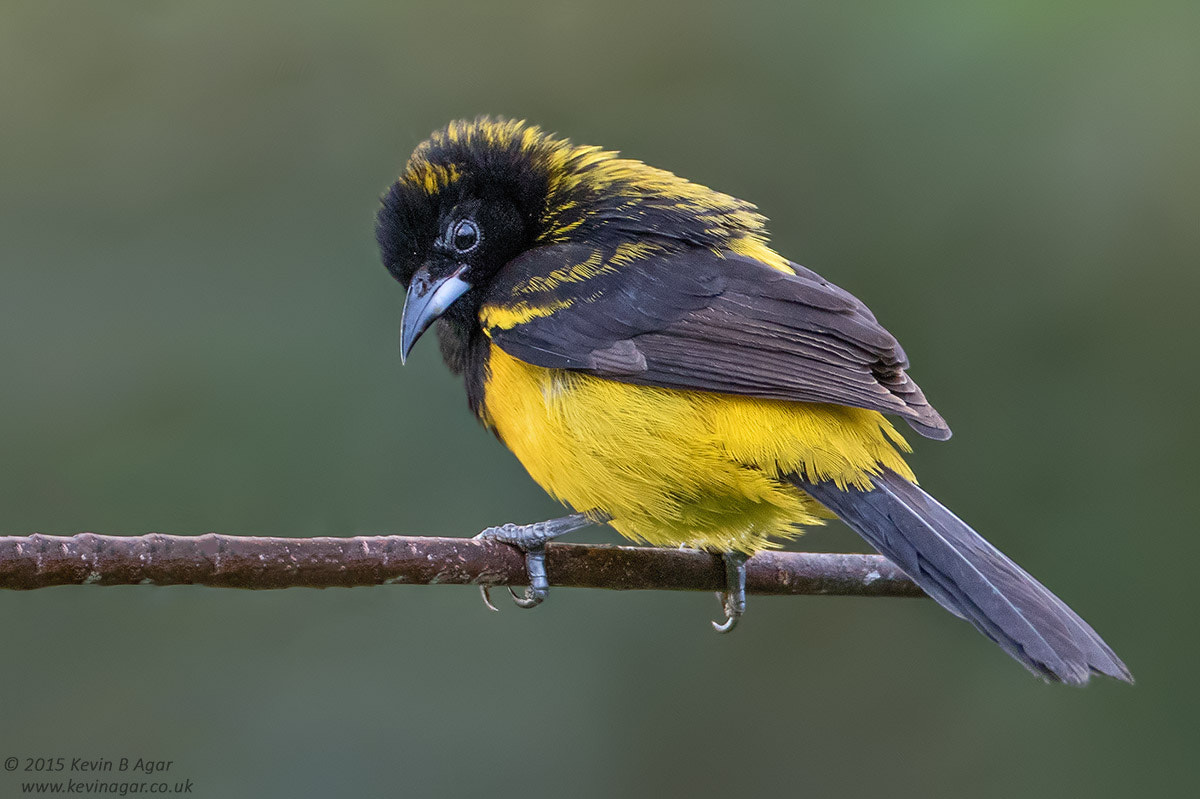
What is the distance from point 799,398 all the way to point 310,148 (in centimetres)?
320

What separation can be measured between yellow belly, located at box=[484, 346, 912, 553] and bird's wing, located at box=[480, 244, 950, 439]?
0.07 meters

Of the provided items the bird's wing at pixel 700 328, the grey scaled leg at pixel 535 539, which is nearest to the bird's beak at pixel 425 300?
the bird's wing at pixel 700 328

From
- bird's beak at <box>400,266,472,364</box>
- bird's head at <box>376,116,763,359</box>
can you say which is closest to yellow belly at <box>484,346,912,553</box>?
bird's beak at <box>400,266,472,364</box>

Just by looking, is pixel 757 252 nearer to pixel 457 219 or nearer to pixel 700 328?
pixel 700 328

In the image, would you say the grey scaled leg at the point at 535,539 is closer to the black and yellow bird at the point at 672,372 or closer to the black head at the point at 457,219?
the black and yellow bird at the point at 672,372

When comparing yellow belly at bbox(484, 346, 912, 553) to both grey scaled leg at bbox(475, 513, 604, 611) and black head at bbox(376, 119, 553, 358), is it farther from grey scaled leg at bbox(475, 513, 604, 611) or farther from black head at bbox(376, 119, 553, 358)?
black head at bbox(376, 119, 553, 358)

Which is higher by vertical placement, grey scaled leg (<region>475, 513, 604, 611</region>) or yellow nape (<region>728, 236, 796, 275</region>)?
yellow nape (<region>728, 236, 796, 275</region>)

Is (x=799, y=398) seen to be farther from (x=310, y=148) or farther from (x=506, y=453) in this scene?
(x=310, y=148)

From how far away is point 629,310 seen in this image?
3680mm

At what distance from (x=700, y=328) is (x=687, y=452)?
39cm

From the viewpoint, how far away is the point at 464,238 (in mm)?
4062

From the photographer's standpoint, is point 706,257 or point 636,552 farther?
point 706,257

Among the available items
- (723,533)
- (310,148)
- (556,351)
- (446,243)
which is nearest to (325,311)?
(310,148)

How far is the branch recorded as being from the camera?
223cm
